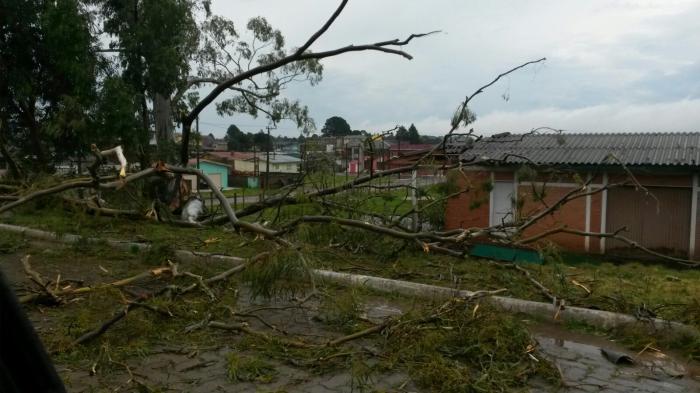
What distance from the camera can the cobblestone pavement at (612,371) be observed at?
12.7 feet

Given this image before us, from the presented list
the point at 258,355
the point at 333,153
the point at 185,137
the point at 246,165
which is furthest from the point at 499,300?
the point at 246,165

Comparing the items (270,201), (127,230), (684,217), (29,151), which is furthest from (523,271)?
(29,151)

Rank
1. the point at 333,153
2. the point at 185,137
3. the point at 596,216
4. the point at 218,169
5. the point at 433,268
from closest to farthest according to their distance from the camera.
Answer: the point at 433,268 < the point at 333,153 < the point at 185,137 < the point at 596,216 < the point at 218,169

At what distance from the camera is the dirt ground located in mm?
3725

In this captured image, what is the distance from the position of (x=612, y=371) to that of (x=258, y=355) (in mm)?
2449

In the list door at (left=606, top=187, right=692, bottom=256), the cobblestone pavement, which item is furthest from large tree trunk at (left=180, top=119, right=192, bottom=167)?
A: door at (left=606, top=187, right=692, bottom=256)

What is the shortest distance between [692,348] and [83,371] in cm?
433

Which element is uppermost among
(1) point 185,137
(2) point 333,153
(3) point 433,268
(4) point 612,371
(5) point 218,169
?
(1) point 185,137

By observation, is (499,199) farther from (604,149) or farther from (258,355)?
(258,355)

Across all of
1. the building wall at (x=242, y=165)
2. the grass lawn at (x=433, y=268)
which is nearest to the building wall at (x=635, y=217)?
the grass lawn at (x=433, y=268)

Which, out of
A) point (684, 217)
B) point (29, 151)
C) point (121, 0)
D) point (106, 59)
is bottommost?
point (684, 217)

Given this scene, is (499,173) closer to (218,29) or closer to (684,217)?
→ (684,217)

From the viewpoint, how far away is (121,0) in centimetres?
1411

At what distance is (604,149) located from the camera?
1511 cm
